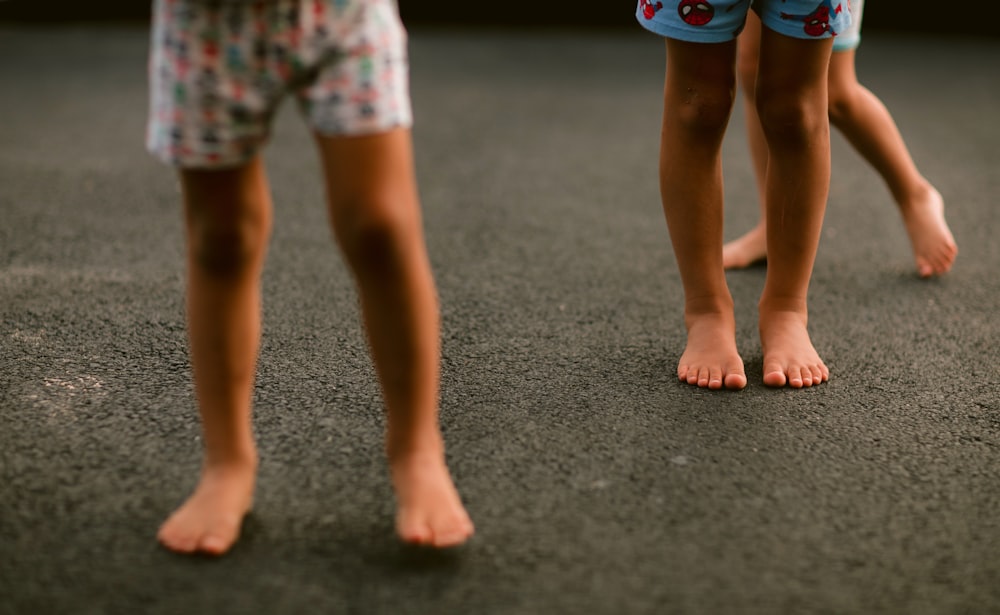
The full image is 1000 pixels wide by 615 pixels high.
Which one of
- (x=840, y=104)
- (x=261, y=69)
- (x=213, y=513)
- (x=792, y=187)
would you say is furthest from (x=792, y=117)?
(x=213, y=513)

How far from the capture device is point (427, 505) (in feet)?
3.66

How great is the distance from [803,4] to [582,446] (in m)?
0.65

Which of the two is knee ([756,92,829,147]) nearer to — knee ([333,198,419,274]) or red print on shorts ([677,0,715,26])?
red print on shorts ([677,0,715,26])

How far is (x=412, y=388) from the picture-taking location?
1.10 metres

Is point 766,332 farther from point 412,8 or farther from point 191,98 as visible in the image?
point 412,8

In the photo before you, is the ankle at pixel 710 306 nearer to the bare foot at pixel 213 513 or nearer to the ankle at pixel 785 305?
the ankle at pixel 785 305

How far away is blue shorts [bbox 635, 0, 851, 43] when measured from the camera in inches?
55.0

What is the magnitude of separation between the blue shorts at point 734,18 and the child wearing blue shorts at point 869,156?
49 centimetres

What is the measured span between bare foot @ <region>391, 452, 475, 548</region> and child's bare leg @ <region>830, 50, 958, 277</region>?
1.20m

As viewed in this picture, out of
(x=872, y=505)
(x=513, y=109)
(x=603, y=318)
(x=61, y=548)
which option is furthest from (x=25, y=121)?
(x=872, y=505)

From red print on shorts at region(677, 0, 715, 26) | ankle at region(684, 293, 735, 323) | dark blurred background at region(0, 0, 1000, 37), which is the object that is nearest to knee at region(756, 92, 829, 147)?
red print on shorts at region(677, 0, 715, 26)

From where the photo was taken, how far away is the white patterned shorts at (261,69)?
97 cm

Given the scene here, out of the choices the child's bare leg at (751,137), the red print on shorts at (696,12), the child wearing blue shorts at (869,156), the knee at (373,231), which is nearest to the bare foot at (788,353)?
the child's bare leg at (751,137)

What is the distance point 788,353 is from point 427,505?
712 millimetres
